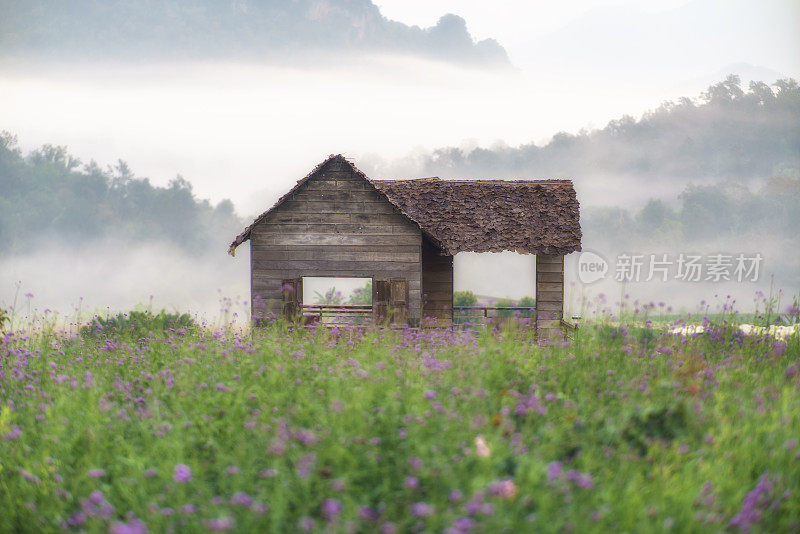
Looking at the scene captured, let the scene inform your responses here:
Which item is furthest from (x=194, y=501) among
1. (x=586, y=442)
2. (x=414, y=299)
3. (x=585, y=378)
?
(x=414, y=299)

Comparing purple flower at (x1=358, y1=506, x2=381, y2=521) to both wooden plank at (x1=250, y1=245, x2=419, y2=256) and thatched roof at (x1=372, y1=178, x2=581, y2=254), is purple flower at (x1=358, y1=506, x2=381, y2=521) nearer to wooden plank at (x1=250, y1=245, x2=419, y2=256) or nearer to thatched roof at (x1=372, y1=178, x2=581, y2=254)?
wooden plank at (x1=250, y1=245, x2=419, y2=256)

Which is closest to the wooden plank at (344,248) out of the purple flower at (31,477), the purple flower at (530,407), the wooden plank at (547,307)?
the wooden plank at (547,307)

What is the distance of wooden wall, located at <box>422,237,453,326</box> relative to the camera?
2005 cm

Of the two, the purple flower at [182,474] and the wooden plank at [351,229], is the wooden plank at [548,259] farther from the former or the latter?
the purple flower at [182,474]

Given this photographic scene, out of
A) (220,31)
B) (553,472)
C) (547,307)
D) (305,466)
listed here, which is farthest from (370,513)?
(220,31)

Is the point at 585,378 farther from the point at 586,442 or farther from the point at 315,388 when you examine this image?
the point at 315,388

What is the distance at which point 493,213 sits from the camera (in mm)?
19062

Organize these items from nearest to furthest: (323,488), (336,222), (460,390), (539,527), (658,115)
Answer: (539,527)
(323,488)
(460,390)
(336,222)
(658,115)

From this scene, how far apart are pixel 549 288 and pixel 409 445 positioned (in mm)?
14704

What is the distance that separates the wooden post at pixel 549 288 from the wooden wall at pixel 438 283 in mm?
2651

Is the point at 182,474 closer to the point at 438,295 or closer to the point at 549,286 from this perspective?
the point at 549,286

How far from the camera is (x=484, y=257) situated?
70.2 m

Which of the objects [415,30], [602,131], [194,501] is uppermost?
[415,30]

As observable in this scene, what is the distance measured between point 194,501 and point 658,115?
81.2 metres
